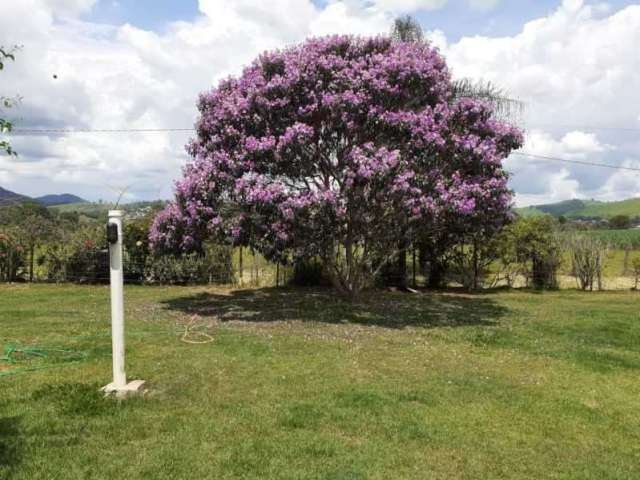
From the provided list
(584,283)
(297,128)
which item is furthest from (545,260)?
(297,128)

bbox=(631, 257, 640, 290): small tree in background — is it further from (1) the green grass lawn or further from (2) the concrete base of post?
(2) the concrete base of post

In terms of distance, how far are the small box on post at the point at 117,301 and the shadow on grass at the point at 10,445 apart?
3.21 feet

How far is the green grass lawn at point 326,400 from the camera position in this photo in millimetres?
4211

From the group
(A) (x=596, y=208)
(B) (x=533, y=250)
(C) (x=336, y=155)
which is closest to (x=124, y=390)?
(C) (x=336, y=155)

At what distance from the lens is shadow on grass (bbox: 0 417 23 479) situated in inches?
156

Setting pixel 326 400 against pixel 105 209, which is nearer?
pixel 326 400

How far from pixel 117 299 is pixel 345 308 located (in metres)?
6.86

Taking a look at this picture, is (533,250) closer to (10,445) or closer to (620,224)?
(10,445)

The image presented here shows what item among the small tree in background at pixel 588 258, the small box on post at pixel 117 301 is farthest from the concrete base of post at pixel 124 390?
the small tree in background at pixel 588 258

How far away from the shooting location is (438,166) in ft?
34.8

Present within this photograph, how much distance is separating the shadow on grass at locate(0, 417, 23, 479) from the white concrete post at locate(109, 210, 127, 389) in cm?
101

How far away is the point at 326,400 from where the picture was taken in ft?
18.3

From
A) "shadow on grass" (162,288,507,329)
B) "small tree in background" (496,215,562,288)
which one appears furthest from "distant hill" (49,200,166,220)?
"small tree in background" (496,215,562,288)

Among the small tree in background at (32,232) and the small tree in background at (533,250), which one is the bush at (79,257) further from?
the small tree in background at (533,250)
